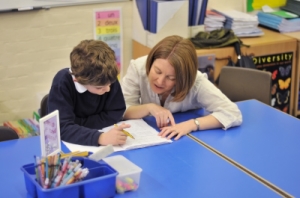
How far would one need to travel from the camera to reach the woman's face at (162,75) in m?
2.29

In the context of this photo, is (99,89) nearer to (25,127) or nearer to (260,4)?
(25,127)

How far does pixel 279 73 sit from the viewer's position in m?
4.07

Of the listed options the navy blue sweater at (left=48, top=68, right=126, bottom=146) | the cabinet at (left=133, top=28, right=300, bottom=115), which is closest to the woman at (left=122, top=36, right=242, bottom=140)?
the navy blue sweater at (left=48, top=68, right=126, bottom=146)

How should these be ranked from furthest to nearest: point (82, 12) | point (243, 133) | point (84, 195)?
point (82, 12) → point (243, 133) → point (84, 195)

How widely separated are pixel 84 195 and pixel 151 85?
873 mm

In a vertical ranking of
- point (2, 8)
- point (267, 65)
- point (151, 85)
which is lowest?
point (267, 65)

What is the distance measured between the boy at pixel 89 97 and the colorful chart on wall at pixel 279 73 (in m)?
1.91

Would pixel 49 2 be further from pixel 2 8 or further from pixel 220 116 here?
pixel 220 116

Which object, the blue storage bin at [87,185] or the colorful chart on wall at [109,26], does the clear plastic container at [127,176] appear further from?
the colorful chart on wall at [109,26]

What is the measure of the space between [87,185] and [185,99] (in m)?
0.99

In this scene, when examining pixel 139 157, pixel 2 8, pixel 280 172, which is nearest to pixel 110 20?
pixel 2 8

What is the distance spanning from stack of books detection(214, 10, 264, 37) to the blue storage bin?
2.50 m

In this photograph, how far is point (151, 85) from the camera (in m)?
2.43

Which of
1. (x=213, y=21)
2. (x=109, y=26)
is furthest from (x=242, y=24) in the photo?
(x=109, y=26)
